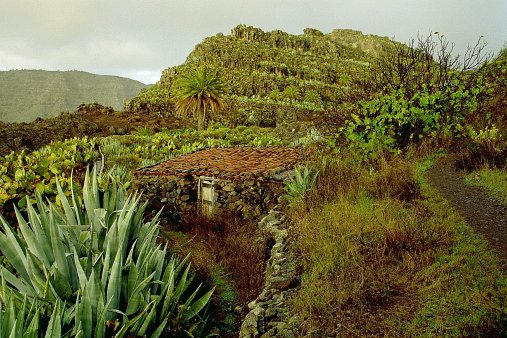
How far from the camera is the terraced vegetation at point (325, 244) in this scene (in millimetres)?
3404

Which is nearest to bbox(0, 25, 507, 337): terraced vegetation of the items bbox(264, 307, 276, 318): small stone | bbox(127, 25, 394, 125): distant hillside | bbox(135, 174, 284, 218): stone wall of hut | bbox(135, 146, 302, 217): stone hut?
bbox(264, 307, 276, 318): small stone

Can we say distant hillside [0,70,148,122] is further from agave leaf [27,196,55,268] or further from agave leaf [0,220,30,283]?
agave leaf [0,220,30,283]

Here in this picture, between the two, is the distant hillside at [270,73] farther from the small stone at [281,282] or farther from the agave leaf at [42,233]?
the agave leaf at [42,233]

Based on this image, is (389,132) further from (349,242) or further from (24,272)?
(24,272)

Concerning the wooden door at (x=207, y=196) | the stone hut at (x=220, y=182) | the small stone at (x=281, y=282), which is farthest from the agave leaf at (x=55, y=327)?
the wooden door at (x=207, y=196)

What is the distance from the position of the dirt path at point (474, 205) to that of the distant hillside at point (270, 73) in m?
31.6

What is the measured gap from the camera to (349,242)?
15.9 ft

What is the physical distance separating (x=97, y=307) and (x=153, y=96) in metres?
48.9

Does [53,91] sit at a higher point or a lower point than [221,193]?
higher

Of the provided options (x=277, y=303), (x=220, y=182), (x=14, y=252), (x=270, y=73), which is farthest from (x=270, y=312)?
(x=270, y=73)

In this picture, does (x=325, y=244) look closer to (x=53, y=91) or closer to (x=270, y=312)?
(x=270, y=312)

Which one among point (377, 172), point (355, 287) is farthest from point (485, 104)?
point (355, 287)

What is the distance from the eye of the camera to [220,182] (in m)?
11.1

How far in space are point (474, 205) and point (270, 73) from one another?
5900cm
